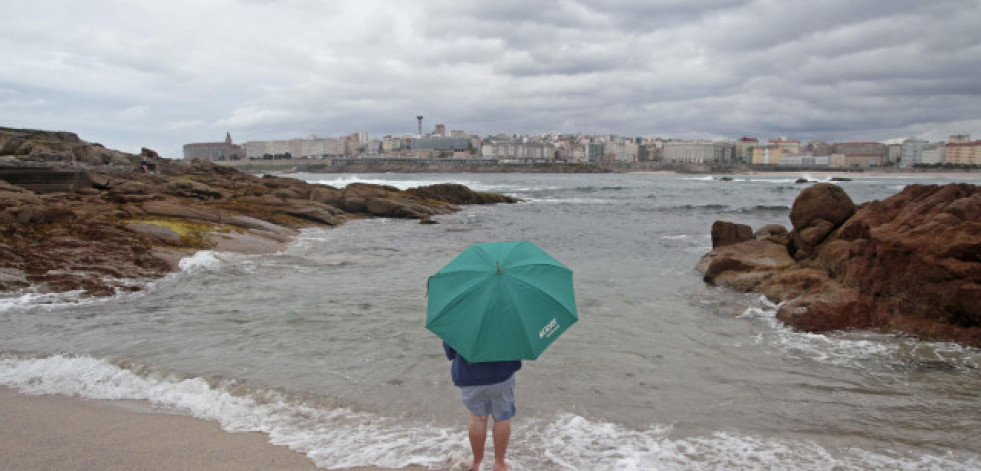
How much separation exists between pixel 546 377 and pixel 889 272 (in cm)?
614

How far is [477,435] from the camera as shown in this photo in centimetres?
448

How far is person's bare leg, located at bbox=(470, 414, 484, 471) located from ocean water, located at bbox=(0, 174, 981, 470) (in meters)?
0.21

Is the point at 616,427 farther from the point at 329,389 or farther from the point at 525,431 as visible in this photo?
the point at 329,389

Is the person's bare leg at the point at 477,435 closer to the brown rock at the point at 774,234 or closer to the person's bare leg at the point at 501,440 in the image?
the person's bare leg at the point at 501,440

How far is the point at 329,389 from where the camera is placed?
21.4ft

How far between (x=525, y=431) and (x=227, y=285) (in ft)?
28.6

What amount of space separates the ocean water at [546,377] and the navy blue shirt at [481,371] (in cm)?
88

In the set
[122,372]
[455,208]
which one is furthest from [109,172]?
[122,372]

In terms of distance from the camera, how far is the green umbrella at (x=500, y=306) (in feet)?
12.9

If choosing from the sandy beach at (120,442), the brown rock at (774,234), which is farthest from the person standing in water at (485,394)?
the brown rock at (774,234)

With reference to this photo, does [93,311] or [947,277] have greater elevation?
[947,277]

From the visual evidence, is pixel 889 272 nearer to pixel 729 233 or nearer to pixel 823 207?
pixel 823 207

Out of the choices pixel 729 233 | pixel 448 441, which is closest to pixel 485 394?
pixel 448 441

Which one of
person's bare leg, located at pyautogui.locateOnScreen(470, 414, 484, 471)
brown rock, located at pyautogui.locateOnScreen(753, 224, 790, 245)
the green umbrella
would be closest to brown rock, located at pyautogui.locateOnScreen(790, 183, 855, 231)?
brown rock, located at pyautogui.locateOnScreen(753, 224, 790, 245)
